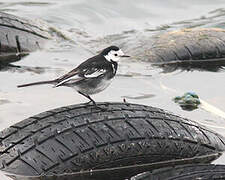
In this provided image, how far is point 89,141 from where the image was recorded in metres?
4.94

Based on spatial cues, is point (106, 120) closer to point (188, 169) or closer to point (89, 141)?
point (89, 141)

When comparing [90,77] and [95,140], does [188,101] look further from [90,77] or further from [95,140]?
[95,140]

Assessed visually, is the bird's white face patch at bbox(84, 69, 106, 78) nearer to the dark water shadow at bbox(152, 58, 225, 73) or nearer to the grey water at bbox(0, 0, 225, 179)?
the grey water at bbox(0, 0, 225, 179)

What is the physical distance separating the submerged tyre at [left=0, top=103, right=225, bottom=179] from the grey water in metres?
0.45

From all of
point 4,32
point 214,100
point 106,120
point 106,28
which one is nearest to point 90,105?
point 106,120

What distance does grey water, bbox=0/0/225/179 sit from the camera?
6.88 m

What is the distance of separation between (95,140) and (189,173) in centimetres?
74

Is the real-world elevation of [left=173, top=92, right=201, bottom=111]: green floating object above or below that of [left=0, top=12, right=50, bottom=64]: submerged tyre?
below

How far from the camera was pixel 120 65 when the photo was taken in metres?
8.69

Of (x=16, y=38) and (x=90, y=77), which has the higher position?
(x=16, y=38)

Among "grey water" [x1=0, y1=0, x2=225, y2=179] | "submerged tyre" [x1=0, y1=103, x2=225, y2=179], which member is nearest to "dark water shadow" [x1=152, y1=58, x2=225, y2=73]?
"grey water" [x1=0, y1=0, x2=225, y2=179]

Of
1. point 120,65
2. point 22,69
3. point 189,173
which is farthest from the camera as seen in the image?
point 120,65

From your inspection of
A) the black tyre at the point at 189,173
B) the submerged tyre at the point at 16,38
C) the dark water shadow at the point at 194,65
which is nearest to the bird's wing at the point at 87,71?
the black tyre at the point at 189,173

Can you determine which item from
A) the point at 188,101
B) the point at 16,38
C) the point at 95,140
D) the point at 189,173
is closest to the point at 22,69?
the point at 16,38
